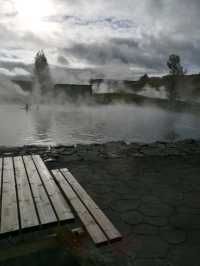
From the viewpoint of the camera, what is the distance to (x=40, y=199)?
9.70ft

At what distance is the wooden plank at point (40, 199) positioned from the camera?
2.55 metres

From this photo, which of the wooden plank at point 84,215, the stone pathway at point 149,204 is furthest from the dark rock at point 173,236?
the wooden plank at point 84,215

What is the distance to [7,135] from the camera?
1446cm

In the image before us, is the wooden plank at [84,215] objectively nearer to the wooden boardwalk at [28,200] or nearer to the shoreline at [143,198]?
the wooden boardwalk at [28,200]

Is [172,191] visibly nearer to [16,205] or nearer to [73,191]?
[73,191]

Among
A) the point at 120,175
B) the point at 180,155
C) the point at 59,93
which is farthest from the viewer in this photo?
the point at 59,93

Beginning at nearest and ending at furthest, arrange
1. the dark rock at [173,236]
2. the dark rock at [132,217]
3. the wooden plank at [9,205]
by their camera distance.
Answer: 1. the wooden plank at [9,205]
2. the dark rock at [173,236]
3. the dark rock at [132,217]

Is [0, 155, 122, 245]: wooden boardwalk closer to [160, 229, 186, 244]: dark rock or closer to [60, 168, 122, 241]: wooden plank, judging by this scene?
[60, 168, 122, 241]: wooden plank

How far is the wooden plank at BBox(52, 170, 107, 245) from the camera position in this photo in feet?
8.43

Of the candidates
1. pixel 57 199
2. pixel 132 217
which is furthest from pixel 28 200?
pixel 132 217

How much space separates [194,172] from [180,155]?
5.90 ft

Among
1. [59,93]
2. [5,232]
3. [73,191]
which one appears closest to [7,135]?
[73,191]

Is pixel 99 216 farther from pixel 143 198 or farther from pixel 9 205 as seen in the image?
pixel 143 198

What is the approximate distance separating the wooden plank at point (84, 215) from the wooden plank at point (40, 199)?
34cm
